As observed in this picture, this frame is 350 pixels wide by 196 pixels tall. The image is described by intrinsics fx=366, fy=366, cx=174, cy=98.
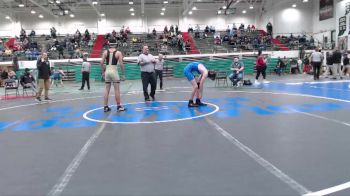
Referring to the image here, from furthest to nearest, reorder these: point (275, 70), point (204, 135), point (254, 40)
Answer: point (254, 40), point (275, 70), point (204, 135)

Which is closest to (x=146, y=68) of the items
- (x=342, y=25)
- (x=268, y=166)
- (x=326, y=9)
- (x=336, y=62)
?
(x=268, y=166)

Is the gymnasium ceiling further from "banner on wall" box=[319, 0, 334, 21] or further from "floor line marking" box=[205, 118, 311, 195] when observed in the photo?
"floor line marking" box=[205, 118, 311, 195]

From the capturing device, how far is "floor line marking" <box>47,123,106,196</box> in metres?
3.47

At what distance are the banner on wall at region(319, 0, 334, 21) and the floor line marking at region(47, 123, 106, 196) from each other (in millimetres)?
31112

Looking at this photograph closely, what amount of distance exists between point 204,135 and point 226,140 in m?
0.47

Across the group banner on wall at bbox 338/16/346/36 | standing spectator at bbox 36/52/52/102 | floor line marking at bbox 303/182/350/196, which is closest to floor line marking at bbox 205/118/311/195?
floor line marking at bbox 303/182/350/196

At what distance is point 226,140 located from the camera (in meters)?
5.31

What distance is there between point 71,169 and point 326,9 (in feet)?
111

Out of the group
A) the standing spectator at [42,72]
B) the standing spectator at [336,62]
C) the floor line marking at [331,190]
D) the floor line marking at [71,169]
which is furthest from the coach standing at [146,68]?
the standing spectator at [336,62]

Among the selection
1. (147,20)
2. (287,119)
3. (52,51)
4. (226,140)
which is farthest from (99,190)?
(147,20)

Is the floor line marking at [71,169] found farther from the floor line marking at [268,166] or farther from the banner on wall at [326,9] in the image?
the banner on wall at [326,9]

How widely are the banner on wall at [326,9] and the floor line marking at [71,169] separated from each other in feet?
102

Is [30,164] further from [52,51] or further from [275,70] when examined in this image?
[52,51]

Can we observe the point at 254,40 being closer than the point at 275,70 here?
No
